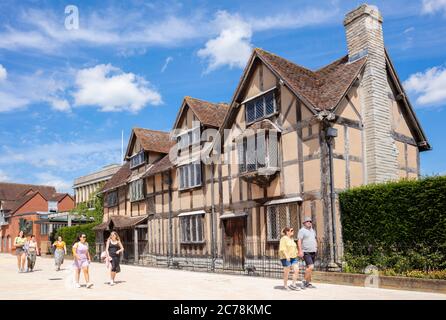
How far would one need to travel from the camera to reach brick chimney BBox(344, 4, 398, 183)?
64.3 ft

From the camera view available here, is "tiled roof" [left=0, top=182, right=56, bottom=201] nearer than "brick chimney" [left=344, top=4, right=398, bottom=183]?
No

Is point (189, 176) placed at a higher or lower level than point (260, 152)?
lower

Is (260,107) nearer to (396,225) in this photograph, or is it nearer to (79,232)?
(396,225)

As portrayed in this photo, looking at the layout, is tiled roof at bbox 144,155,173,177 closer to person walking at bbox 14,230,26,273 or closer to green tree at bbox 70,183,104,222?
person walking at bbox 14,230,26,273

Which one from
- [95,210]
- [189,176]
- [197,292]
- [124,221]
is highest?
[189,176]

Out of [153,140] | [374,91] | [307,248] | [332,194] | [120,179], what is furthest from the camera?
[120,179]

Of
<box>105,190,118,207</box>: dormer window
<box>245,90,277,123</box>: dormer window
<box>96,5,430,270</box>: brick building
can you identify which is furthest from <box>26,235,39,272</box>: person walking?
<box>105,190,118,207</box>: dormer window

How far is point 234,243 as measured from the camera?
890 inches

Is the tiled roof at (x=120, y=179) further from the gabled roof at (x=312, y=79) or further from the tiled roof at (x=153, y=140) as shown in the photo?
the gabled roof at (x=312, y=79)

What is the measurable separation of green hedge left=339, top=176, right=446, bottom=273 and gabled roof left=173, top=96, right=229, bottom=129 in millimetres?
10137

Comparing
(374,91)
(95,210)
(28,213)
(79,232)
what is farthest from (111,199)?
(28,213)

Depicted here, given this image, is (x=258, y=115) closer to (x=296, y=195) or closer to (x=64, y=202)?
(x=296, y=195)

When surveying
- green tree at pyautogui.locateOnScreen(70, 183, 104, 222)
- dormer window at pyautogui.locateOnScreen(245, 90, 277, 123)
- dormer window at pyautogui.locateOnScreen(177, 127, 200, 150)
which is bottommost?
green tree at pyautogui.locateOnScreen(70, 183, 104, 222)

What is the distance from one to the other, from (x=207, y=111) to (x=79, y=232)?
18.8 m
